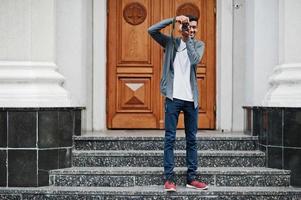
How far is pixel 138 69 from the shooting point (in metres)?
8.99

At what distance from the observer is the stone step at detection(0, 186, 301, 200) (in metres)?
6.61

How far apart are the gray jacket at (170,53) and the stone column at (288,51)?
51.2 inches

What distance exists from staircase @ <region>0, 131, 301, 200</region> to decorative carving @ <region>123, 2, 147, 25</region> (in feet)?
7.09

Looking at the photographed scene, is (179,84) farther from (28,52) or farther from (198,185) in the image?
(28,52)

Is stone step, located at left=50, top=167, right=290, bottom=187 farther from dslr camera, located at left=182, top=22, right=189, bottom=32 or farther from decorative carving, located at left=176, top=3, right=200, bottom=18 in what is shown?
decorative carving, located at left=176, top=3, right=200, bottom=18

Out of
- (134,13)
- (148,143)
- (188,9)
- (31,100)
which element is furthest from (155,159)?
(188,9)

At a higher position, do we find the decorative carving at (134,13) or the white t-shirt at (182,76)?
the decorative carving at (134,13)

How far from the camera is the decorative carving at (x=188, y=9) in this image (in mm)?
9047

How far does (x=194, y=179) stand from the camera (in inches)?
267

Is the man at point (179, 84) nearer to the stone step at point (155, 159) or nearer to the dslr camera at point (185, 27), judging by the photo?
the dslr camera at point (185, 27)

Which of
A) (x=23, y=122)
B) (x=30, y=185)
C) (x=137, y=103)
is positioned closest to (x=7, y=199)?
(x=30, y=185)

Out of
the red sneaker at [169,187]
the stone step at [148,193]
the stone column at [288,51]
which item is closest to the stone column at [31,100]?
the stone step at [148,193]

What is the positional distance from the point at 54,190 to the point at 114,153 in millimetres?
961

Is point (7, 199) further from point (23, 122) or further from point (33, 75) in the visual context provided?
point (33, 75)
